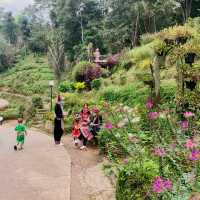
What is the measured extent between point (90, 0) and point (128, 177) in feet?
99.5

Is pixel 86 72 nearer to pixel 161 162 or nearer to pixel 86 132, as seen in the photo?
pixel 86 132

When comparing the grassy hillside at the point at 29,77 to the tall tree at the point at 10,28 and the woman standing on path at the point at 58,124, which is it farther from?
the woman standing on path at the point at 58,124

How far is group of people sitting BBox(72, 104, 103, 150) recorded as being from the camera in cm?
1302

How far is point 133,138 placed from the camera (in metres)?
10.5

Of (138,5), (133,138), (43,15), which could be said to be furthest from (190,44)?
(43,15)

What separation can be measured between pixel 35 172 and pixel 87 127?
319 cm

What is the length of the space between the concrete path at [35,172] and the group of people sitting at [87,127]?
68 cm

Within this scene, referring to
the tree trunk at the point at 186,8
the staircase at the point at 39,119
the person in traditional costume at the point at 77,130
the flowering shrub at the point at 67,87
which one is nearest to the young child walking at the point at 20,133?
the person in traditional costume at the point at 77,130

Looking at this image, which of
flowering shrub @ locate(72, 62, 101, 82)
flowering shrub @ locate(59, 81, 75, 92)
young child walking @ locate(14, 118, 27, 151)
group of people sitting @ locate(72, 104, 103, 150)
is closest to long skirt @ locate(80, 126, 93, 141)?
group of people sitting @ locate(72, 104, 103, 150)

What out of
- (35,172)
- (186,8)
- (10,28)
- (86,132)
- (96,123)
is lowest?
(35,172)

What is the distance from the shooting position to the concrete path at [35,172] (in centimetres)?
870

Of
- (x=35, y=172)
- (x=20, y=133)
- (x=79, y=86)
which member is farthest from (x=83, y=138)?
(x=79, y=86)

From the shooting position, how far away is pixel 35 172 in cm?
1019

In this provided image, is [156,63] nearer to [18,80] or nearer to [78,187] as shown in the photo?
[78,187]
